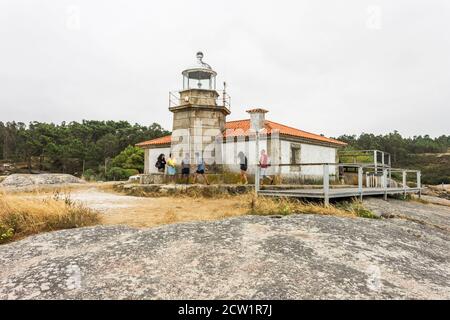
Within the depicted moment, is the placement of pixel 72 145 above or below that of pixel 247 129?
above

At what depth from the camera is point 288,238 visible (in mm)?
5344

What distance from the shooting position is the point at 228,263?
430 cm

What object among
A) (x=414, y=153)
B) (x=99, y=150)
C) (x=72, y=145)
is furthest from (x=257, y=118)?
(x=414, y=153)

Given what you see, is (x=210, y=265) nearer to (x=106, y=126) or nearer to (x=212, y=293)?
(x=212, y=293)

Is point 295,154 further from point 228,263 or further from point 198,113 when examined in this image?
point 228,263

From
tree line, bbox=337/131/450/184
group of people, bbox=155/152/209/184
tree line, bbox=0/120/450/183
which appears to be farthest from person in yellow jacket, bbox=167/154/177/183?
tree line, bbox=337/131/450/184

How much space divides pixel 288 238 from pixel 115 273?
2.85m

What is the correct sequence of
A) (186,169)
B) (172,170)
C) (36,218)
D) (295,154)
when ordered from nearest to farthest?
1. (36,218)
2. (186,169)
3. (172,170)
4. (295,154)

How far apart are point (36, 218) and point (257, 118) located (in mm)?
13204

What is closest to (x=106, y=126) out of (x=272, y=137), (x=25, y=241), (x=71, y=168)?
(x=71, y=168)

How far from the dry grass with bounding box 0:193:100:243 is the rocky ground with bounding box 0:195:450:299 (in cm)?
72

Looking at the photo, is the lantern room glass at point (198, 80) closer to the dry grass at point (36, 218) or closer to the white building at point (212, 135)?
the white building at point (212, 135)

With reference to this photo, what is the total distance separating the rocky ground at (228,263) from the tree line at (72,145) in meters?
37.5

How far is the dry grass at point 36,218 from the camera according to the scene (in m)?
6.09
